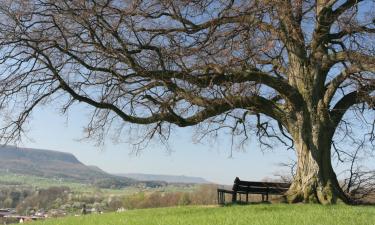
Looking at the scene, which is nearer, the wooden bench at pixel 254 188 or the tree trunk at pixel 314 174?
the tree trunk at pixel 314 174

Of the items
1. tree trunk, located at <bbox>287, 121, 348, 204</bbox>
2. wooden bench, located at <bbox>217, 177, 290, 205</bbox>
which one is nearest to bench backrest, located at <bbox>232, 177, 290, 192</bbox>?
wooden bench, located at <bbox>217, 177, 290, 205</bbox>

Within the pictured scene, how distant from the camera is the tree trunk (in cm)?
1722

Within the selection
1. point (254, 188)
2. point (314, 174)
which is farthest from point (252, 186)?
point (314, 174)

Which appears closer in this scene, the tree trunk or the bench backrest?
the tree trunk

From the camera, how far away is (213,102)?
17.9m

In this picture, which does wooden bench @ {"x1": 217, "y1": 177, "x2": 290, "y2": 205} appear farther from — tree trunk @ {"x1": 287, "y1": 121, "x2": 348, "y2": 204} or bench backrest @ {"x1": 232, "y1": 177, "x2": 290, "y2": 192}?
tree trunk @ {"x1": 287, "y1": 121, "x2": 348, "y2": 204}

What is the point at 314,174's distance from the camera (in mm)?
17406

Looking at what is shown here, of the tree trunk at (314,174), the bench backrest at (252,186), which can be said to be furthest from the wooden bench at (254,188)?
the tree trunk at (314,174)

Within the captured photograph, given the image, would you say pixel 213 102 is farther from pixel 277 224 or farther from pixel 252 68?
pixel 277 224

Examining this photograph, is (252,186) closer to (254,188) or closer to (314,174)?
(254,188)

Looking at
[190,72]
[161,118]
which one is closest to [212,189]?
[161,118]

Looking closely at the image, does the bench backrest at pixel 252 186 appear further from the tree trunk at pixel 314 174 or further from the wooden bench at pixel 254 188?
the tree trunk at pixel 314 174

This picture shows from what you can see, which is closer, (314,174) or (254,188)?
(314,174)

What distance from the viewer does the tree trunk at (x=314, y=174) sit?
56.5 feet
